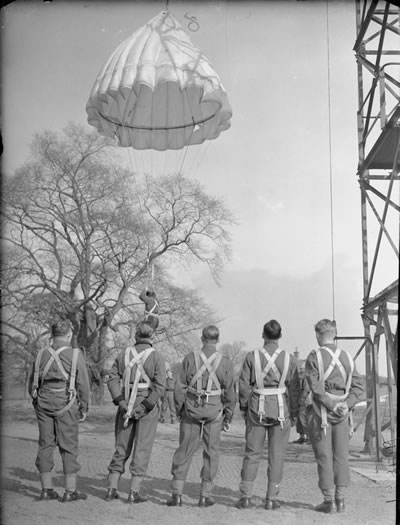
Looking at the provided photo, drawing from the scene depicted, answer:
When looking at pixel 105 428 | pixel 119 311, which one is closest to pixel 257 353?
pixel 105 428

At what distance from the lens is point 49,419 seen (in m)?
4.82

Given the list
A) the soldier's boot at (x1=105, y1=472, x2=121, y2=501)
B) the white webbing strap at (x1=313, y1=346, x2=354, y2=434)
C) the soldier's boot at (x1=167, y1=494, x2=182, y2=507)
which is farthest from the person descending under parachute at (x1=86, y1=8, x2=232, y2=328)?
the white webbing strap at (x1=313, y1=346, x2=354, y2=434)

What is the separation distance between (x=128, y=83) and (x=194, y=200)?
12665 mm

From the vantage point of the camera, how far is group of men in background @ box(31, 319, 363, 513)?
4.67m

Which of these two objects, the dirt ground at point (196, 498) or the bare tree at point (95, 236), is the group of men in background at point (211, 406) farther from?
the bare tree at point (95, 236)

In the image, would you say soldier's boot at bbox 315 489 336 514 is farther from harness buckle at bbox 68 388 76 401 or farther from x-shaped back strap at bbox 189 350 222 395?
harness buckle at bbox 68 388 76 401

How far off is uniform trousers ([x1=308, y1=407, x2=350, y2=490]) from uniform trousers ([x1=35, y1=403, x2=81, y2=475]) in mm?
1885

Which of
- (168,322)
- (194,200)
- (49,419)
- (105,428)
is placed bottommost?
(105,428)

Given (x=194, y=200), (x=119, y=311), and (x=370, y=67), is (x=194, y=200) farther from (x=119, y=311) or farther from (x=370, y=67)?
(x=370, y=67)

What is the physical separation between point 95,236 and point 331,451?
15.7 m

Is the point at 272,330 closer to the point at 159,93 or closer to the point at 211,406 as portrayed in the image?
the point at 211,406

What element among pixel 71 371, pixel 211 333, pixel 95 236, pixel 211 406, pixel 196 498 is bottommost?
pixel 196 498

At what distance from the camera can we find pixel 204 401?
15.8ft

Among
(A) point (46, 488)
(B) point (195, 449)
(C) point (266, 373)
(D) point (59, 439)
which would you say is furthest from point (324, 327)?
(A) point (46, 488)
